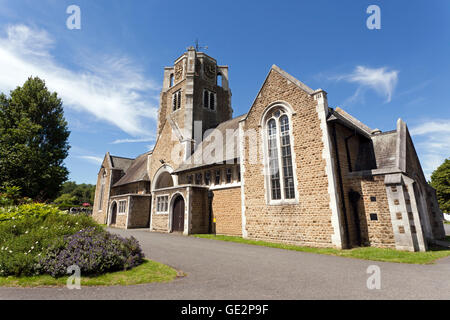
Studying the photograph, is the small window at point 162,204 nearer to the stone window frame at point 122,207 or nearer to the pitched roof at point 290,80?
the stone window frame at point 122,207

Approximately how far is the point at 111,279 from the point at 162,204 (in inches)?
638

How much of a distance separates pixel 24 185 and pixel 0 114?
795 centimetres

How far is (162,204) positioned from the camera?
2186cm

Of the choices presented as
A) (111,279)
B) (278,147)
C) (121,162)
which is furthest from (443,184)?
(121,162)

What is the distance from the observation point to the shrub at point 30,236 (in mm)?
6031

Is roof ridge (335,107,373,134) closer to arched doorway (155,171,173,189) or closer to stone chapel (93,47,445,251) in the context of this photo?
stone chapel (93,47,445,251)

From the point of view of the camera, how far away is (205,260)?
8.73 metres

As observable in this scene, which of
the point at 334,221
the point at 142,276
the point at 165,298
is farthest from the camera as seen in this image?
the point at 334,221

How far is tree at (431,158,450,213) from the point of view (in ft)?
116

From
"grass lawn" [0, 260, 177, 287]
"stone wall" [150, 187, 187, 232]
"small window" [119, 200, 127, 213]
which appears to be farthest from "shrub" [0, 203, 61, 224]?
"small window" [119, 200, 127, 213]

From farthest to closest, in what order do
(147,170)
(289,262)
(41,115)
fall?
1. (147,170)
2. (41,115)
3. (289,262)

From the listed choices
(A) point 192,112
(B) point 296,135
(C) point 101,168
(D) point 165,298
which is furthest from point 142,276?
(C) point 101,168

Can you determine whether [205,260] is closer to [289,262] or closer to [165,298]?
[289,262]

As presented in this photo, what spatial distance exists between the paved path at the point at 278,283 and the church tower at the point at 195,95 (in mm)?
21760
